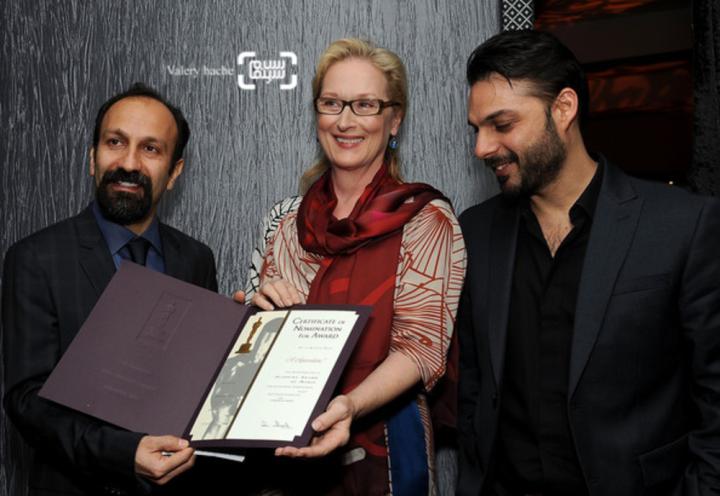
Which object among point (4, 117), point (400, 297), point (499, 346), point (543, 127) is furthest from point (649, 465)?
point (4, 117)

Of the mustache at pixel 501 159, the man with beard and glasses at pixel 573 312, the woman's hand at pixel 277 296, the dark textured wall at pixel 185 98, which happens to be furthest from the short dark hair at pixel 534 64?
the dark textured wall at pixel 185 98

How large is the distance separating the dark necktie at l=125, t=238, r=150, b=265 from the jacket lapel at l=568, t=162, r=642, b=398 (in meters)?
1.17

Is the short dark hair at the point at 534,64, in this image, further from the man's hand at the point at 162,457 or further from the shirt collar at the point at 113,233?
the man's hand at the point at 162,457

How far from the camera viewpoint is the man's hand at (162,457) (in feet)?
5.34

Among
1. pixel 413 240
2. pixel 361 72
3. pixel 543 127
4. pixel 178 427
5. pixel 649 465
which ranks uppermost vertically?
pixel 361 72

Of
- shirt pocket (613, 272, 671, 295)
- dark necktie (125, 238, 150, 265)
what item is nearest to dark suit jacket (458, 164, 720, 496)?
shirt pocket (613, 272, 671, 295)

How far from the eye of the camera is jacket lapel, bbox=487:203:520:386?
1.88 metres

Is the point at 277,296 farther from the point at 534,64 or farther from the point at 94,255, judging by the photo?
the point at 534,64

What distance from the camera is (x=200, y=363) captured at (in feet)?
5.65

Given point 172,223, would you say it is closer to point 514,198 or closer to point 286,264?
point 286,264

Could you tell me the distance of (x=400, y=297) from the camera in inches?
74.9

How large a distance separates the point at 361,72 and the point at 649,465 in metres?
1.22

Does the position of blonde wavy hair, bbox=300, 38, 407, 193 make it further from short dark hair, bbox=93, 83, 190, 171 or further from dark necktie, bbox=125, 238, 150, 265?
dark necktie, bbox=125, 238, 150, 265
